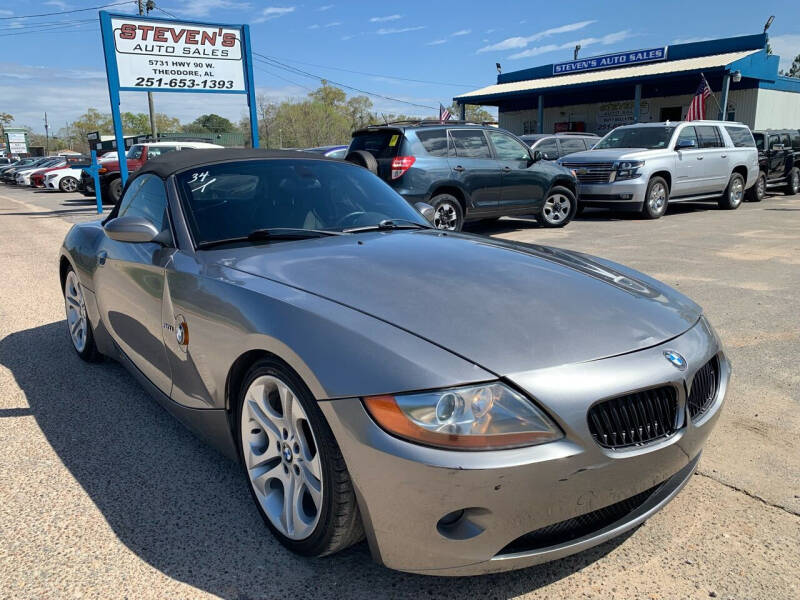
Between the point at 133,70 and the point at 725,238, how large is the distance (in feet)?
40.0

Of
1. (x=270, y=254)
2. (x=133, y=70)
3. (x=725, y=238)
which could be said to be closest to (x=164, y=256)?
(x=270, y=254)

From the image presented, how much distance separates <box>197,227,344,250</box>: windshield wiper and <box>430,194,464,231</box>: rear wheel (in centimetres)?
679

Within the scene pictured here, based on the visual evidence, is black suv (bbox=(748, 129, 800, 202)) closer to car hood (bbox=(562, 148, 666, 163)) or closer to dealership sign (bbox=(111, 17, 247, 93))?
car hood (bbox=(562, 148, 666, 163))

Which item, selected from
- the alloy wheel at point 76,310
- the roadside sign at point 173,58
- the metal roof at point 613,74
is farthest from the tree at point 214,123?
the alloy wheel at point 76,310

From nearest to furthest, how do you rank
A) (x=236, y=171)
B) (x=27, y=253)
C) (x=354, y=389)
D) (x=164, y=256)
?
1. (x=354, y=389)
2. (x=164, y=256)
3. (x=236, y=171)
4. (x=27, y=253)

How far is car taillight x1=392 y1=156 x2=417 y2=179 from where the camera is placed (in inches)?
374

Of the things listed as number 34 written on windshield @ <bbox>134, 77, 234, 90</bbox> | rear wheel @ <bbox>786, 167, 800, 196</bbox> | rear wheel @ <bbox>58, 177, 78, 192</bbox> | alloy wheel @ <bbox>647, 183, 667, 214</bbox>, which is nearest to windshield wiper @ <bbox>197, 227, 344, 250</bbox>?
alloy wheel @ <bbox>647, 183, 667, 214</bbox>

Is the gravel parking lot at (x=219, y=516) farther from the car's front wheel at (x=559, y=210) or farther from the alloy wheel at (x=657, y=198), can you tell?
the alloy wheel at (x=657, y=198)

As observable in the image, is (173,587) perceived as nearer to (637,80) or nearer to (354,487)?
(354,487)

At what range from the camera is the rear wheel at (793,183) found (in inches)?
708

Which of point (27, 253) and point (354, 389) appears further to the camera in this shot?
point (27, 253)

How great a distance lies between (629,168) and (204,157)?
406 inches

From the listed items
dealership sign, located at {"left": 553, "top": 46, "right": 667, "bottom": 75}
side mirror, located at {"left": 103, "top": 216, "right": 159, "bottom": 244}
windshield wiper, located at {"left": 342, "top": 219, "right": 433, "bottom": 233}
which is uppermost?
dealership sign, located at {"left": 553, "top": 46, "right": 667, "bottom": 75}

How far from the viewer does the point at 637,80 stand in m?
27.0
